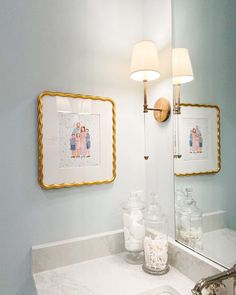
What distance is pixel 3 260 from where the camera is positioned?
3.82 feet

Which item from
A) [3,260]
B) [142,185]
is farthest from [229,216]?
[3,260]

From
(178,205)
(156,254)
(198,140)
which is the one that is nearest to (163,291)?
(156,254)

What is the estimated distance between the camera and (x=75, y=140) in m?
1.29

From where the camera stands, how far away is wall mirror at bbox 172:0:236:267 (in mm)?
979

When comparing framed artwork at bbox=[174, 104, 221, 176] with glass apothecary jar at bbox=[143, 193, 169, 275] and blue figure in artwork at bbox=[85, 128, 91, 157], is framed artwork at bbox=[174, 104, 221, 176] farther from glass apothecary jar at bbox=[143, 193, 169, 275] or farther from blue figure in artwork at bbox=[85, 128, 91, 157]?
blue figure in artwork at bbox=[85, 128, 91, 157]

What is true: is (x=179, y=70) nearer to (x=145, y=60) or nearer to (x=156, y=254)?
(x=145, y=60)

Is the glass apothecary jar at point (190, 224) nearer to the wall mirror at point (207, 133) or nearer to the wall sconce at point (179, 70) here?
the wall mirror at point (207, 133)

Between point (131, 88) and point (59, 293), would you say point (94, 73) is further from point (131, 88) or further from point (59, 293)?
point (59, 293)

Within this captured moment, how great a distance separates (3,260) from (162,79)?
117 centimetres

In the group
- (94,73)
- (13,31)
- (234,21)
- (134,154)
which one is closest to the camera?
(234,21)

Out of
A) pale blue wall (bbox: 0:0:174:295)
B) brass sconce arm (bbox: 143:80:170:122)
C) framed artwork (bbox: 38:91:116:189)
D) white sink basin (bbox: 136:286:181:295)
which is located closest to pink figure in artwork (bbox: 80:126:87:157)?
framed artwork (bbox: 38:91:116:189)

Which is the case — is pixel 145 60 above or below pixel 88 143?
above

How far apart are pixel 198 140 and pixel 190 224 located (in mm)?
389

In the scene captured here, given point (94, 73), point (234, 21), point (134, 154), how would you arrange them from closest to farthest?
point (234, 21) < point (94, 73) < point (134, 154)
